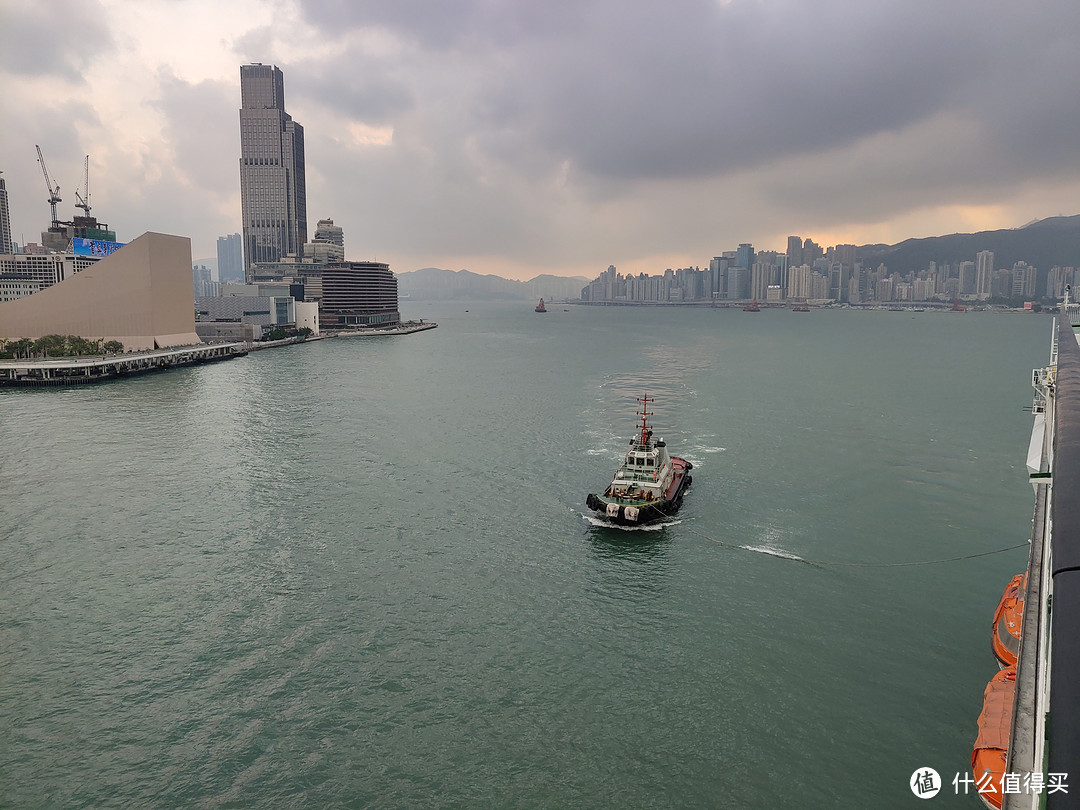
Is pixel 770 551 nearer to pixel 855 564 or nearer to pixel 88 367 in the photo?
pixel 855 564

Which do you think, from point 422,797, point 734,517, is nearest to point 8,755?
point 422,797

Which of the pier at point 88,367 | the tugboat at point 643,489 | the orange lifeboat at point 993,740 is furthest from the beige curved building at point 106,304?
the orange lifeboat at point 993,740

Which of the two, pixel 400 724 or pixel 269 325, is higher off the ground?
pixel 269 325

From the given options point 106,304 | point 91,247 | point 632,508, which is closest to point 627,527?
point 632,508

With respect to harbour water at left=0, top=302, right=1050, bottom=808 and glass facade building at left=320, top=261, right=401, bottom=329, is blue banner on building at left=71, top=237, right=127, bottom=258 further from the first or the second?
harbour water at left=0, top=302, right=1050, bottom=808

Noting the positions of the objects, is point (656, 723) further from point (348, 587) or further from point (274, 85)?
point (274, 85)

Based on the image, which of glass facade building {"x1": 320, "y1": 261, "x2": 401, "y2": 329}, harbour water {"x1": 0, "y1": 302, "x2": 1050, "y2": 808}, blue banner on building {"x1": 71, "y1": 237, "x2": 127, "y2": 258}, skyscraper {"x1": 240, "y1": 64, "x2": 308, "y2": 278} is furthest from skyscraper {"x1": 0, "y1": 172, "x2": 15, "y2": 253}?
harbour water {"x1": 0, "y1": 302, "x2": 1050, "y2": 808}
